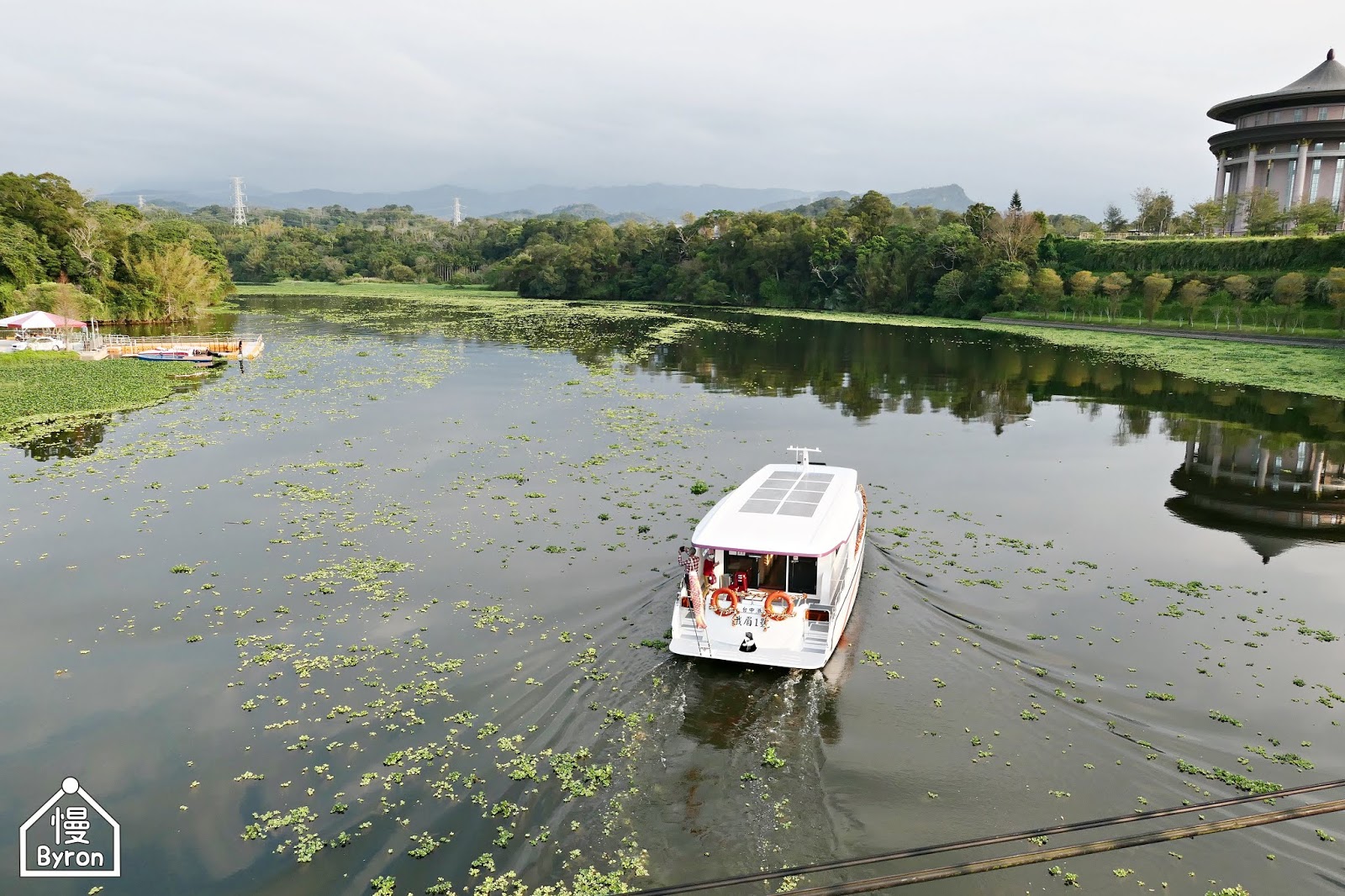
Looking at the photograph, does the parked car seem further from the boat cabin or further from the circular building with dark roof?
the circular building with dark roof

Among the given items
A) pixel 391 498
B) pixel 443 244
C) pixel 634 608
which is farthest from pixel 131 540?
pixel 443 244

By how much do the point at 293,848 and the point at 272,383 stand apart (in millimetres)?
34383

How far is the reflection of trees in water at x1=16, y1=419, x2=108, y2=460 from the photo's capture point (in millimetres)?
24469

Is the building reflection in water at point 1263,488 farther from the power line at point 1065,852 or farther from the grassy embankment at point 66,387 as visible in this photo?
the grassy embankment at point 66,387

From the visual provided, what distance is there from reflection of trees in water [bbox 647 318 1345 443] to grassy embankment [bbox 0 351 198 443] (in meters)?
25.8

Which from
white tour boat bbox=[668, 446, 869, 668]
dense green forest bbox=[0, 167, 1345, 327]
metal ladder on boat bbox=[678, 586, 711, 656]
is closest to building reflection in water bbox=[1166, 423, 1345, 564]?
white tour boat bbox=[668, 446, 869, 668]

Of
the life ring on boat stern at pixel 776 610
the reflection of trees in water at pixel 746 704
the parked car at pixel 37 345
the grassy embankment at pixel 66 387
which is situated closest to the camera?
the reflection of trees in water at pixel 746 704

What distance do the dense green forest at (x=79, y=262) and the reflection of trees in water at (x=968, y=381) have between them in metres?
42.9

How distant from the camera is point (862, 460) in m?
25.8

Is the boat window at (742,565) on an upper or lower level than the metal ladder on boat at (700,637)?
upper

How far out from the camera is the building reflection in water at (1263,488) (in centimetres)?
2023

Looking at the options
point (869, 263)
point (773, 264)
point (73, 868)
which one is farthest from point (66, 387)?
point (773, 264)

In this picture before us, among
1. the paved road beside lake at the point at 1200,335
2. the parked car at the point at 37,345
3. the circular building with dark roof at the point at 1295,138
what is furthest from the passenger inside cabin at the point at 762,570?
the circular building with dark roof at the point at 1295,138

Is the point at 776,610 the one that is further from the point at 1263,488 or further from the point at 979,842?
the point at 1263,488
